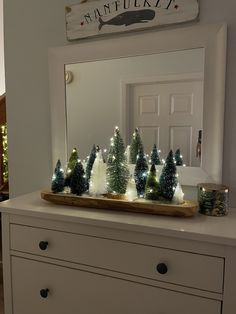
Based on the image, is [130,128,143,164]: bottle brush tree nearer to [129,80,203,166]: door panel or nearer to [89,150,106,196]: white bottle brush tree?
[129,80,203,166]: door panel

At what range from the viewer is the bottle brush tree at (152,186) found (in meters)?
1.11

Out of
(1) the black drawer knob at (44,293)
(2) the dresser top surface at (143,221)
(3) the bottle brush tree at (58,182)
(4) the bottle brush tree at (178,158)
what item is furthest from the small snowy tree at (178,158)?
(1) the black drawer knob at (44,293)

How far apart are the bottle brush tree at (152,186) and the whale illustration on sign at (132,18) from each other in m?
0.72

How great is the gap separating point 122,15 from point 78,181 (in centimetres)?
83

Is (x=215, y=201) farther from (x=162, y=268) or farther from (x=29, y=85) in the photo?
(x=29, y=85)

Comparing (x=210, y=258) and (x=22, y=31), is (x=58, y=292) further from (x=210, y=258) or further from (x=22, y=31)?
(x=22, y=31)

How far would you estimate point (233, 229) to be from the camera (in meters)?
0.92

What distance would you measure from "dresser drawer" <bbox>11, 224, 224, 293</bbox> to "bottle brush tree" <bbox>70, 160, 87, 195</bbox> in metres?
0.21

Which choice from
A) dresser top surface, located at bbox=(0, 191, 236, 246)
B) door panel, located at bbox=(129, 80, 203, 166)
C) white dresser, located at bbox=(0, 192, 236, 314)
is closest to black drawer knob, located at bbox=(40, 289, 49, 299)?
white dresser, located at bbox=(0, 192, 236, 314)

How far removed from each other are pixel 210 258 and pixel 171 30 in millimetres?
974

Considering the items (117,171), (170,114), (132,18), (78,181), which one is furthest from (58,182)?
(132,18)

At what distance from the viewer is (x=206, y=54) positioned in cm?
117

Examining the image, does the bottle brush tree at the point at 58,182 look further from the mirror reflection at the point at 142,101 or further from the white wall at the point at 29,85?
the white wall at the point at 29,85

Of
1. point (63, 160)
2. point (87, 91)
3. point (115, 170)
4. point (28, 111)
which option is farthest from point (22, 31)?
point (115, 170)
